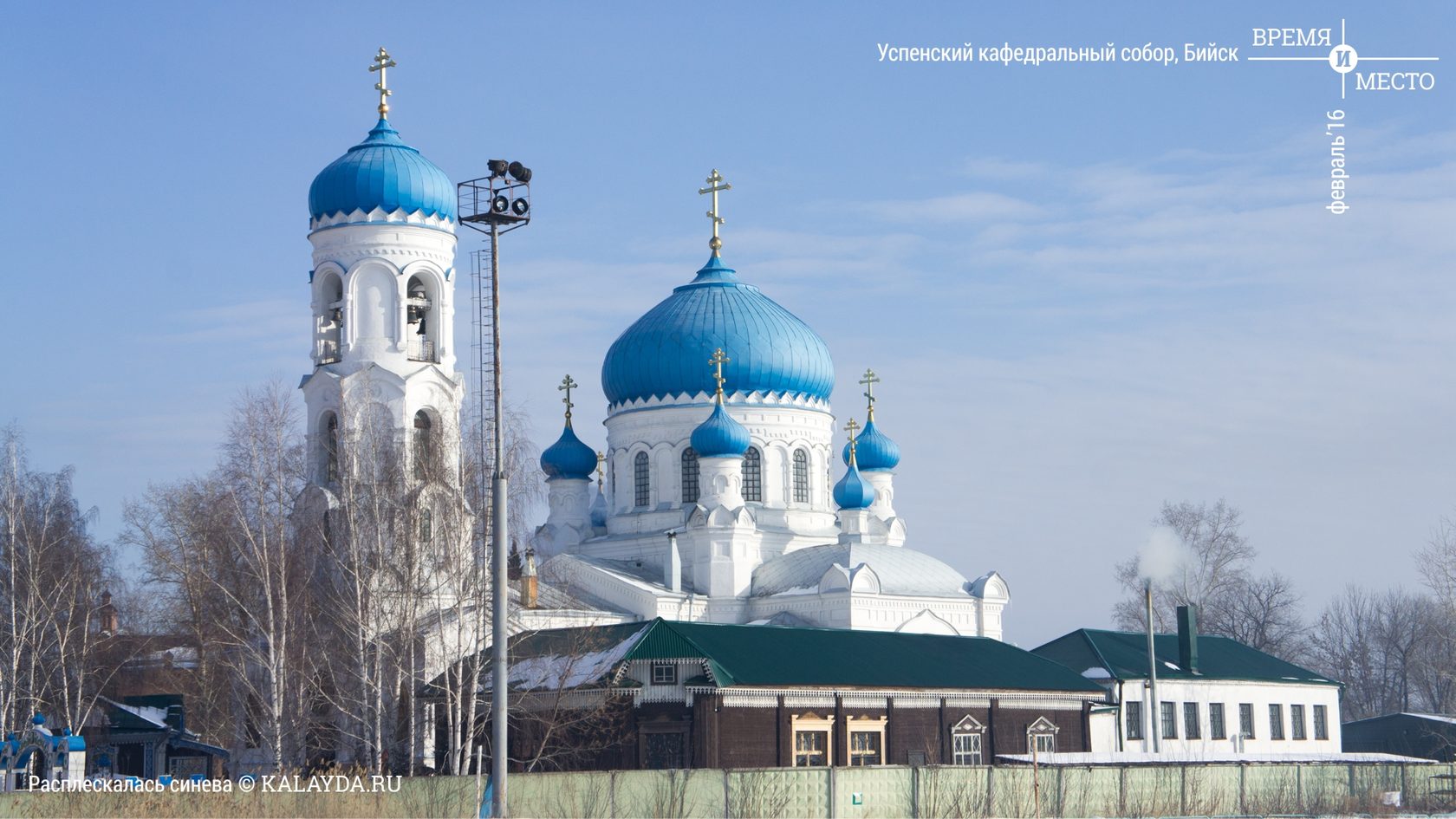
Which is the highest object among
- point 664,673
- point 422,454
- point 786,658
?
point 422,454

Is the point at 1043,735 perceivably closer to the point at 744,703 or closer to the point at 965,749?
the point at 965,749

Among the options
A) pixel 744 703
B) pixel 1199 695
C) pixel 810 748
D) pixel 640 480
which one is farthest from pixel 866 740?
pixel 640 480

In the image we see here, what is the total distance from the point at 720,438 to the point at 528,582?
6.29m

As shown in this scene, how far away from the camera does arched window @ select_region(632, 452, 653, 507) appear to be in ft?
137

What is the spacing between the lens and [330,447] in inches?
1364

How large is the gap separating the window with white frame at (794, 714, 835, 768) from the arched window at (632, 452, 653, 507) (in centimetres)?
1387

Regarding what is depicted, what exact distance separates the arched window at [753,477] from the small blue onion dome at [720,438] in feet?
5.71

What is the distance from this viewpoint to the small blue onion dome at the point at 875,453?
43.7 meters

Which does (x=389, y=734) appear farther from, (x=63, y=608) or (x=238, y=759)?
(x=63, y=608)

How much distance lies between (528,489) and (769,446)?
13.8 m

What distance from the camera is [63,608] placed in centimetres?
3297

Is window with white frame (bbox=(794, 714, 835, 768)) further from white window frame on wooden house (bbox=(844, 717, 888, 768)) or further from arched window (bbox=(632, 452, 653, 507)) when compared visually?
arched window (bbox=(632, 452, 653, 507))

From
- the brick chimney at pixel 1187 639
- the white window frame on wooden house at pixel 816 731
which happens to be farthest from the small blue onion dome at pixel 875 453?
the white window frame on wooden house at pixel 816 731

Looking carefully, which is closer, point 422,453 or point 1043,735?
point 422,453
